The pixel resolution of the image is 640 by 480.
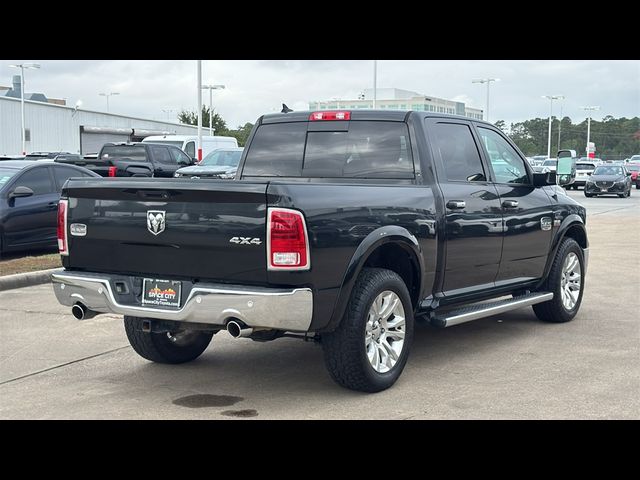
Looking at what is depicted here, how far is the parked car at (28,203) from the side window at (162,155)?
38.0ft

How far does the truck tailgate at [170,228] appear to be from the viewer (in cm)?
556

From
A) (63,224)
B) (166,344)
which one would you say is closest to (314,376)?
(166,344)

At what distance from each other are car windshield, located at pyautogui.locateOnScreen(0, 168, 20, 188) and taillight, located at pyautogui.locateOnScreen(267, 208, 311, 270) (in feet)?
30.3

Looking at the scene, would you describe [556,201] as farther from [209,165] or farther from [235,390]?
[209,165]

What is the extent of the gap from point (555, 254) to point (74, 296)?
4.67 m

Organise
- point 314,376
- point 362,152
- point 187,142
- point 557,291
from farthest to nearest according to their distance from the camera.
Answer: point 187,142 → point 557,291 → point 362,152 → point 314,376

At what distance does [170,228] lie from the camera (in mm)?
5840

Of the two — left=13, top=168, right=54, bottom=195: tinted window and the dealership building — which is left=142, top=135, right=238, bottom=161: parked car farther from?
the dealership building

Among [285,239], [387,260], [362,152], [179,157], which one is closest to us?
[285,239]

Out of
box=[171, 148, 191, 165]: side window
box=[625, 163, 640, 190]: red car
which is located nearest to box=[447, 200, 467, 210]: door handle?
box=[171, 148, 191, 165]: side window

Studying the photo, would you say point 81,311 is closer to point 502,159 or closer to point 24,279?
point 502,159

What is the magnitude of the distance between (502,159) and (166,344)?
11.4 feet

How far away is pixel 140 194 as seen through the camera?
19.5ft
